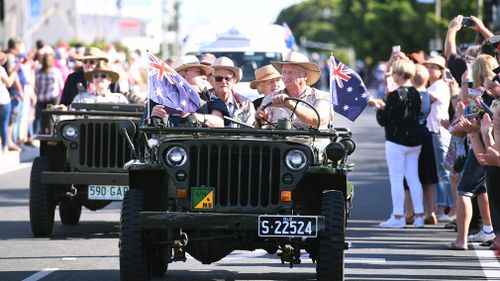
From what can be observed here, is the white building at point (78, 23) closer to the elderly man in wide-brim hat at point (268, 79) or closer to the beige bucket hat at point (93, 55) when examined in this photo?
the beige bucket hat at point (93, 55)

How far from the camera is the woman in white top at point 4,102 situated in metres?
24.4

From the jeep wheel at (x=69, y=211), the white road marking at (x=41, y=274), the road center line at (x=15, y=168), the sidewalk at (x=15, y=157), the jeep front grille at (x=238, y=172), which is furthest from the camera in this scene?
the sidewalk at (x=15, y=157)

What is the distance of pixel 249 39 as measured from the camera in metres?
25.5

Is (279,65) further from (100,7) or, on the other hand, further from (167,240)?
(100,7)

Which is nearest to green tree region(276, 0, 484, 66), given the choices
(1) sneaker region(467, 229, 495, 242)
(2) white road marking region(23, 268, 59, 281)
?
(1) sneaker region(467, 229, 495, 242)

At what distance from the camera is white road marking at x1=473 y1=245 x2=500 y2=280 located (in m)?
12.4

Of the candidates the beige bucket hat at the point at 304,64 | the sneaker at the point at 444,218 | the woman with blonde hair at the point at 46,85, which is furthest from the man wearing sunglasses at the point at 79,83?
the woman with blonde hair at the point at 46,85

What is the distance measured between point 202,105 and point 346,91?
1222 mm

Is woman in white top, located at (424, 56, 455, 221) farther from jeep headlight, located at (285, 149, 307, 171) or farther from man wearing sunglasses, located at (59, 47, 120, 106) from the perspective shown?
jeep headlight, located at (285, 149, 307, 171)

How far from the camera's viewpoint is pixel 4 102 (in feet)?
81.1

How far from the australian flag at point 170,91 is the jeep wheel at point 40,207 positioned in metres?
3.38

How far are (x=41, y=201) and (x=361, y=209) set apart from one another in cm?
509

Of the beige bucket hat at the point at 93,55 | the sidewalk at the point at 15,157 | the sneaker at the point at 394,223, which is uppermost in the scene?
the beige bucket hat at the point at 93,55

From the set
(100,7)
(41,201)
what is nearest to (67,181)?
(41,201)
